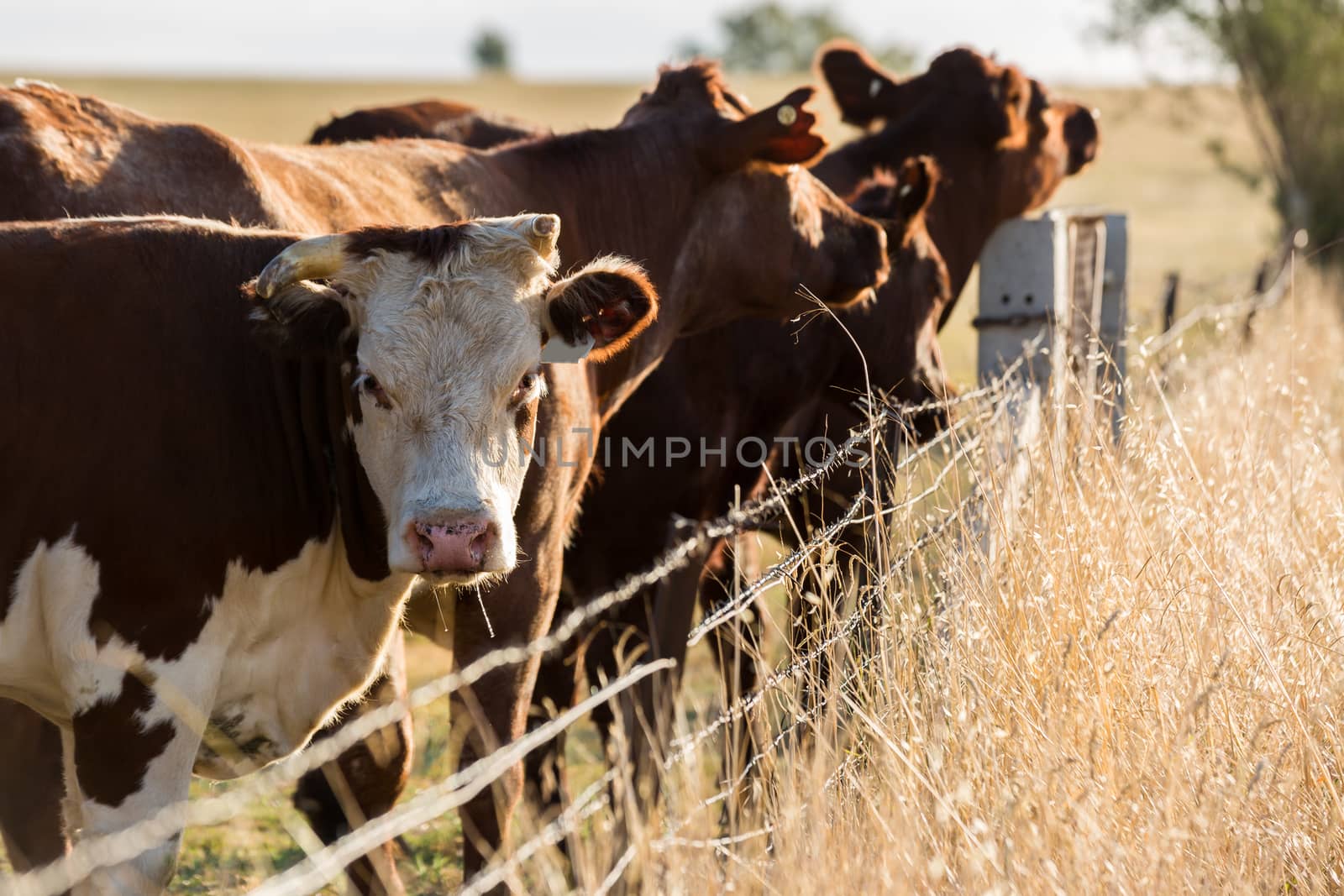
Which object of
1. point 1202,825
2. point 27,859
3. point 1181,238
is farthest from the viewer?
point 1181,238

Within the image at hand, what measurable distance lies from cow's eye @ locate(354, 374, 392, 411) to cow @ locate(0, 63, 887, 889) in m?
0.82

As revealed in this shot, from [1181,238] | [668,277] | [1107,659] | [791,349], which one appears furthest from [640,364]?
[1181,238]

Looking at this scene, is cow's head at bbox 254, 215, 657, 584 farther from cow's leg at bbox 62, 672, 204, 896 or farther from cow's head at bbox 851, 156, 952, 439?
cow's head at bbox 851, 156, 952, 439

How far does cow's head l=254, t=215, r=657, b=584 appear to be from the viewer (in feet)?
10.1

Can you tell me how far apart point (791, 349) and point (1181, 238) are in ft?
97.0

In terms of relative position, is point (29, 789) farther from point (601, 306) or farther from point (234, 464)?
point (601, 306)

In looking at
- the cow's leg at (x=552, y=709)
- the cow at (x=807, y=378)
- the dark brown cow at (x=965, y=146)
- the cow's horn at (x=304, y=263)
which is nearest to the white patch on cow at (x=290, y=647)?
the cow's horn at (x=304, y=263)

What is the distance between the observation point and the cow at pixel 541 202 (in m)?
3.85

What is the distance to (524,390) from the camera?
343cm

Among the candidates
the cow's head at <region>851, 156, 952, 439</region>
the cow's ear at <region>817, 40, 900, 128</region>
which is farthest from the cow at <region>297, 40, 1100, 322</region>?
the cow's head at <region>851, 156, 952, 439</region>

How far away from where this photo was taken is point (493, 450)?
128 inches

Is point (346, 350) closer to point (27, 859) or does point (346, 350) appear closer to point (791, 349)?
point (27, 859)

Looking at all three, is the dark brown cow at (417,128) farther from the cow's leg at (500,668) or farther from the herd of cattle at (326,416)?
the cow's leg at (500,668)

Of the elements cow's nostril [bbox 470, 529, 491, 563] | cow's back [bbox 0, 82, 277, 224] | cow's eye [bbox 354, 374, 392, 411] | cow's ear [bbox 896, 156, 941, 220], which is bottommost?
cow's nostril [bbox 470, 529, 491, 563]
